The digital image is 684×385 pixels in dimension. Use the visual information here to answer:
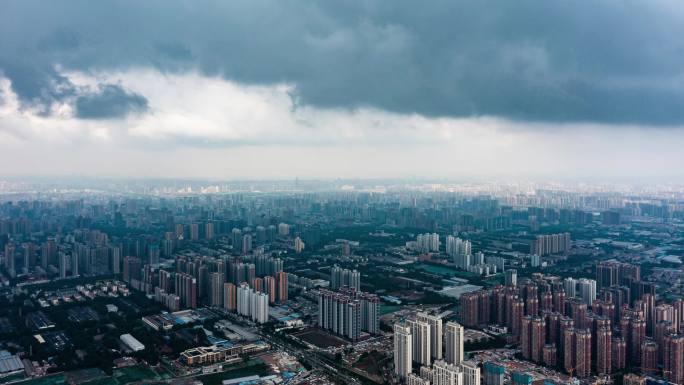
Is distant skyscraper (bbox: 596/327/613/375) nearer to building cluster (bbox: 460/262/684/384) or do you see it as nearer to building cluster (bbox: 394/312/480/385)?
building cluster (bbox: 460/262/684/384)

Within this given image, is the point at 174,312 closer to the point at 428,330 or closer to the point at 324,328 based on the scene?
the point at 324,328

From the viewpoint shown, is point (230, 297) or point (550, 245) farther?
point (550, 245)

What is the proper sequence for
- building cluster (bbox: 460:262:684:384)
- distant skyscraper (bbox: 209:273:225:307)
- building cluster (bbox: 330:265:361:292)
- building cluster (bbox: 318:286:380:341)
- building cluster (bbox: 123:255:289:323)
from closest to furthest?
building cluster (bbox: 460:262:684:384), building cluster (bbox: 318:286:380:341), building cluster (bbox: 123:255:289:323), distant skyscraper (bbox: 209:273:225:307), building cluster (bbox: 330:265:361:292)

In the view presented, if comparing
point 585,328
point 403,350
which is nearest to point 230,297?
point 403,350

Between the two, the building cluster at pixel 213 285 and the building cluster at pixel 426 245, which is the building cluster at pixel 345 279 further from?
the building cluster at pixel 426 245

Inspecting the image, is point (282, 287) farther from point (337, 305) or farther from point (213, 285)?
point (337, 305)

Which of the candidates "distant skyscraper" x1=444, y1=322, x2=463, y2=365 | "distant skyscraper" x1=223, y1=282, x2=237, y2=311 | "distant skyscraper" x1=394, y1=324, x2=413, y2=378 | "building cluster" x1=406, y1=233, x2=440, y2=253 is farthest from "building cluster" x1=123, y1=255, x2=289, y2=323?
"building cluster" x1=406, y1=233, x2=440, y2=253

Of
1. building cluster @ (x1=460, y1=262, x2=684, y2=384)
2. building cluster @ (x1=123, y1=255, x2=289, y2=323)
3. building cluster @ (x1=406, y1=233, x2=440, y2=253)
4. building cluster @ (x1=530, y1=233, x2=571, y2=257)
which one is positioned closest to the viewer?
building cluster @ (x1=460, y1=262, x2=684, y2=384)
